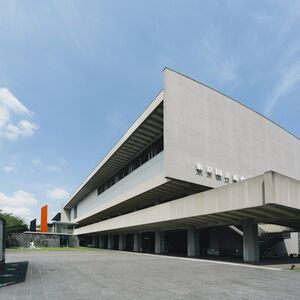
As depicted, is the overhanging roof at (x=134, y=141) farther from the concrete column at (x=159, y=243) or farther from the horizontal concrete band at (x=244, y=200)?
the concrete column at (x=159, y=243)

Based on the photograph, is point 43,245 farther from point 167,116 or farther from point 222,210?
point 222,210

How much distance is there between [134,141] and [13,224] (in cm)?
5085

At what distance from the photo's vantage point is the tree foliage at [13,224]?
78.5 metres

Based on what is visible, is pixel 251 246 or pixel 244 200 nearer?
pixel 244 200

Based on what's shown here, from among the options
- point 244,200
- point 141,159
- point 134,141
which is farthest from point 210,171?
point 141,159

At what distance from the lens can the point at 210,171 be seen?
3456 centimetres

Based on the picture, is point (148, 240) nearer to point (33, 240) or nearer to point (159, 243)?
point (159, 243)

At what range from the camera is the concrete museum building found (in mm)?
24031

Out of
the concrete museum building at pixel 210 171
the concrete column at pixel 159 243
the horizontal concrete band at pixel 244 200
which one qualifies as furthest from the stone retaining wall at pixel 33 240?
the horizontal concrete band at pixel 244 200

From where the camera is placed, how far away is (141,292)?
11562mm

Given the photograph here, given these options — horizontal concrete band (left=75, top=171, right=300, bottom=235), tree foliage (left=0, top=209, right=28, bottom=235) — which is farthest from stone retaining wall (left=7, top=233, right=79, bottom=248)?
horizontal concrete band (left=75, top=171, right=300, bottom=235)

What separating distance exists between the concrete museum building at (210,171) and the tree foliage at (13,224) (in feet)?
134

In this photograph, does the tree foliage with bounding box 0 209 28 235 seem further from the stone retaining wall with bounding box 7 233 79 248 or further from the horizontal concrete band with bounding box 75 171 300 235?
the horizontal concrete band with bounding box 75 171 300 235

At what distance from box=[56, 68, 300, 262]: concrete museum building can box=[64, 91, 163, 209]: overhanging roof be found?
120 millimetres
